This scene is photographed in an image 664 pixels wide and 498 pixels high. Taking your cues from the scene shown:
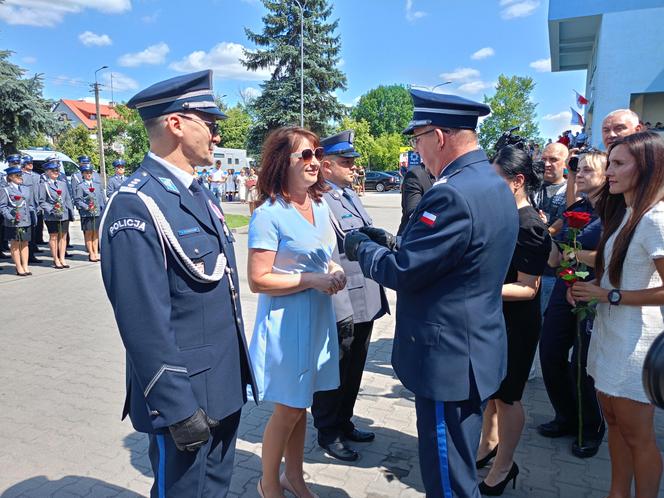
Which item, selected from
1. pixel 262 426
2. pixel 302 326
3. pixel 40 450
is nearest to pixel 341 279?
pixel 302 326

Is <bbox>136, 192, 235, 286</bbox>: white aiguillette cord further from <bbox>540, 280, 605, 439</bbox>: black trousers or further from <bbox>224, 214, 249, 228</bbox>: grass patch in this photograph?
<bbox>224, 214, 249, 228</bbox>: grass patch

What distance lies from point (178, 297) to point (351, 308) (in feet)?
5.09

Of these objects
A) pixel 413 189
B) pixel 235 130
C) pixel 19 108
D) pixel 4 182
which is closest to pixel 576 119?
pixel 413 189

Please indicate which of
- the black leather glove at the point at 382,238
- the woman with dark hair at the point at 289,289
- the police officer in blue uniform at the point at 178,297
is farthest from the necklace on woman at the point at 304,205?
the police officer in blue uniform at the point at 178,297

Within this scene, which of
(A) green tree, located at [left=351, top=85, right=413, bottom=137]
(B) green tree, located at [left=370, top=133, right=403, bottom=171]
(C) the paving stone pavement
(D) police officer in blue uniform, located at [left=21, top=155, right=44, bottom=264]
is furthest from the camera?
(A) green tree, located at [left=351, top=85, right=413, bottom=137]

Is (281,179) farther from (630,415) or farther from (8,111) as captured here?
(8,111)

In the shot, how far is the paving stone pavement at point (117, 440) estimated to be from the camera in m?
3.13

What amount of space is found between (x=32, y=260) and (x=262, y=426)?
9.51 m

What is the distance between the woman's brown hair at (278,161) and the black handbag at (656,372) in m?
1.92

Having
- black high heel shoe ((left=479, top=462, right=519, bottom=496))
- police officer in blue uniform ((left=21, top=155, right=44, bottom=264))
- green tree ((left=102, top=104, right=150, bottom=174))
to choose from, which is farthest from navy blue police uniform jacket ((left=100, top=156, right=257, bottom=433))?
green tree ((left=102, top=104, right=150, bottom=174))

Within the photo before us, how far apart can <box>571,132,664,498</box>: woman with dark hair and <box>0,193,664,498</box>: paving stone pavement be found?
2.62 ft

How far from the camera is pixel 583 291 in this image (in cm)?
261

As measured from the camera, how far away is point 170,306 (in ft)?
5.87

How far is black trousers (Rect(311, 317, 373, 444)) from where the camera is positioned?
3.46 meters
